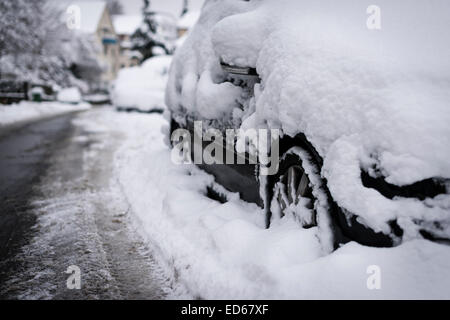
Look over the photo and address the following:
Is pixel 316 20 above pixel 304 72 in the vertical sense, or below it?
above

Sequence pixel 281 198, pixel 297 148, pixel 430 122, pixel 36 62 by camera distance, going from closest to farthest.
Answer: pixel 430 122, pixel 297 148, pixel 281 198, pixel 36 62

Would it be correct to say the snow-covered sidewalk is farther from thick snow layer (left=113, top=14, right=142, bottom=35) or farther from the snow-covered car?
thick snow layer (left=113, top=14, right=142, bottom=35)

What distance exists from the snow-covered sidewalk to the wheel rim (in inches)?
3.4

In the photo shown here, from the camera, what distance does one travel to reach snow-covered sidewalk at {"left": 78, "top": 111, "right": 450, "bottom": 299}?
1516mm

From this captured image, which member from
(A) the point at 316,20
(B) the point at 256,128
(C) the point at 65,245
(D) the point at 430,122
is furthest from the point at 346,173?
(C) the point at 65,245

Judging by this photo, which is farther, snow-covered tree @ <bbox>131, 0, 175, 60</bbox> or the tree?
the tree

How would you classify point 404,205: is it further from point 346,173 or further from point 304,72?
point 304,72

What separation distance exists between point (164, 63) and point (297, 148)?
14942mm

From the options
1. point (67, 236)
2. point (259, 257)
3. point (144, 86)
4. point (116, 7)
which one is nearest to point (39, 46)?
point (144, 86)

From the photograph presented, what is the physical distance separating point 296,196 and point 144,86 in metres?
13.9

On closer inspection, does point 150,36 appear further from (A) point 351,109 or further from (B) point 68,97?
(A) point 351,109

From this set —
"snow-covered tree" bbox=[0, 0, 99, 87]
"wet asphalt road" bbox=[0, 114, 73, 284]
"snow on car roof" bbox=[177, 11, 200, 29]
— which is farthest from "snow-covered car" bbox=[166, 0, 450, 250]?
"snow on car roof" bbox=[177, 11, 200, 29]

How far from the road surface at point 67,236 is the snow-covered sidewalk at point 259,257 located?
0.25 m

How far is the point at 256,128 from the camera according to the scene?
242 centimetres
